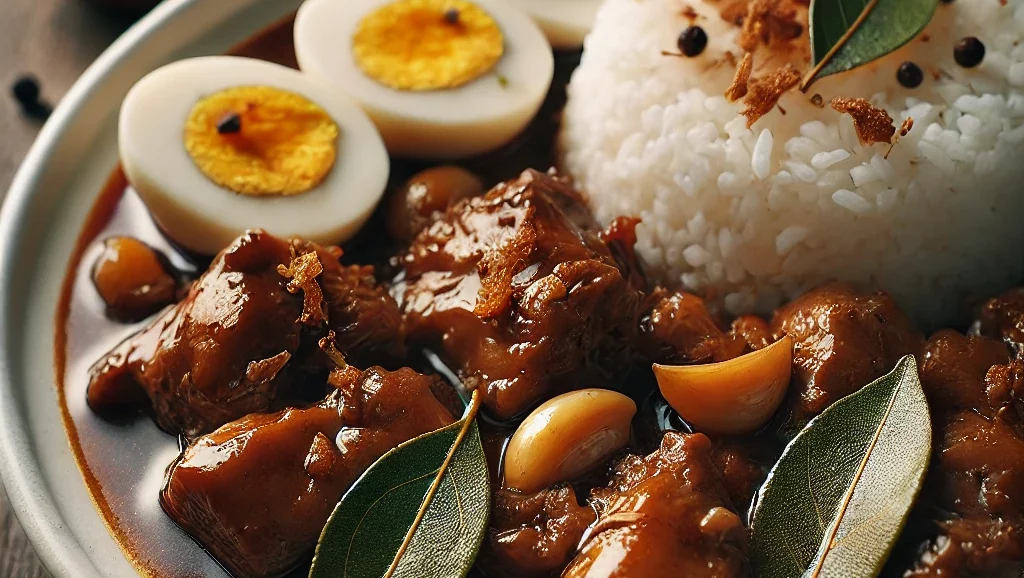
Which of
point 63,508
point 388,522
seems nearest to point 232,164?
point 63,508

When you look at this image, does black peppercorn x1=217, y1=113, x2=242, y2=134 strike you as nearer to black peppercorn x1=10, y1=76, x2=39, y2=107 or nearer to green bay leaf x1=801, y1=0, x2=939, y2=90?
black peppercorn x1=10, y1=76, x2=39, y2=107

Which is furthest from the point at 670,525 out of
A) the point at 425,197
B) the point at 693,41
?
the point at 693,41

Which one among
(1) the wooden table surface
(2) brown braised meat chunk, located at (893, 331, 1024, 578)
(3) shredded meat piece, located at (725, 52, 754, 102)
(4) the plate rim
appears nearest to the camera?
(2) brown braised meat chunk, located at (893, 331, 1024, 578)

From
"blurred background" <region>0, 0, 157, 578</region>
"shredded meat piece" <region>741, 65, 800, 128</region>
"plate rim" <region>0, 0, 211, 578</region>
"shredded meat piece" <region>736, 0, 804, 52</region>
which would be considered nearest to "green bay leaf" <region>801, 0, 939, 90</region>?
"shredded meat piece" <region>741, 65, 800, 128</region>

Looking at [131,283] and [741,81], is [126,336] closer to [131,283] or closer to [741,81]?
[131,283]

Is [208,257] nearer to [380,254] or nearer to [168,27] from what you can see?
[380,254]

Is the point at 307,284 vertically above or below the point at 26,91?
above
